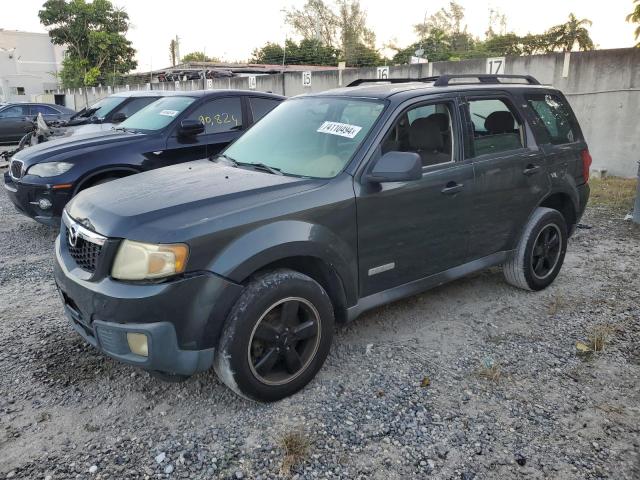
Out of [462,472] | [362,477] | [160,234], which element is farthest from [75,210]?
[462,472]

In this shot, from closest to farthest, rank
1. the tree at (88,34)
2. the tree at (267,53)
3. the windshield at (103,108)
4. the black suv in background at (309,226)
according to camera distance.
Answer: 1. the black suv in background at (309,226)
2. the windshield at (103,108)
3. the tree at (267,53)
4. the tree at (88,34)

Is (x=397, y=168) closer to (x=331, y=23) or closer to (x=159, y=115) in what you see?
(x=159, y=115)

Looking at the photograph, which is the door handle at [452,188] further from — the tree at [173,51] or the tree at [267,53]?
the tree at [173,51]

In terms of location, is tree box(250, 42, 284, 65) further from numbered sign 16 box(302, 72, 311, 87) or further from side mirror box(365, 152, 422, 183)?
side mirror box(365, 152, 422, 183)

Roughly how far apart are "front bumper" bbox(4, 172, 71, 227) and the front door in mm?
3919

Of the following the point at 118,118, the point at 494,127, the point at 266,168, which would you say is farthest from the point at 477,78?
the point at 118,118

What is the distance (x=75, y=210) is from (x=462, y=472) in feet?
8.63

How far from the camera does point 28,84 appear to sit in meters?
52.1

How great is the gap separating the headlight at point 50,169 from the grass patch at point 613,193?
7374 mm

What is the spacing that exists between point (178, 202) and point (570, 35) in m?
29.9

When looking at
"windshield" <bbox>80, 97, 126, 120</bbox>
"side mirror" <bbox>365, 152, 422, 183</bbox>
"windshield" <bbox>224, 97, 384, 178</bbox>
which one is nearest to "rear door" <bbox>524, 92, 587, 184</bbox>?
"windshield" <bbox>224, 97, 384, 178</bbox>

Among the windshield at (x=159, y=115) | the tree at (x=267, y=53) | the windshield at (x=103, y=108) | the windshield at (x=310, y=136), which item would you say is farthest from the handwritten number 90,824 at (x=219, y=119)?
the tree at (x=267, y=53)

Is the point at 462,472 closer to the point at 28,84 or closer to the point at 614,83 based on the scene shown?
the point at 614,83

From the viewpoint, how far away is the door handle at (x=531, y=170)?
415 centimetres
